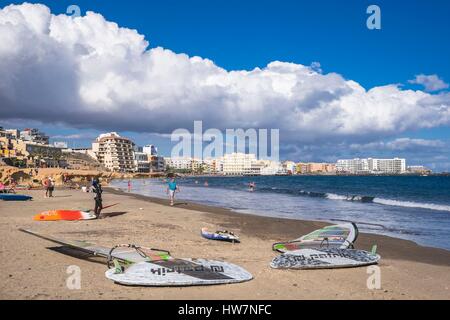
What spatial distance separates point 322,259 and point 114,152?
552 feet

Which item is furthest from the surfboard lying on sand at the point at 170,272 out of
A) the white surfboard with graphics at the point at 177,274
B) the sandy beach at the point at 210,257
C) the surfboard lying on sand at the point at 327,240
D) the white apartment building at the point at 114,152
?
the white apartment building at the point at 114,152

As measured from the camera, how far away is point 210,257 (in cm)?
1030

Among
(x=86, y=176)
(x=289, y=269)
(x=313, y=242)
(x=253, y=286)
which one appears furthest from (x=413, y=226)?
(x=86, y=176)

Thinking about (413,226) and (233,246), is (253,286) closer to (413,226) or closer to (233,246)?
(233,246)

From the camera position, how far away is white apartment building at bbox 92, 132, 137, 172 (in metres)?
170

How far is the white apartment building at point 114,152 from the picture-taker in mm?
169625

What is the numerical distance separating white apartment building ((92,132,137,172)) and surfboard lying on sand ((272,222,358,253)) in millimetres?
164118

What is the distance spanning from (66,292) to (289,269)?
15.2ft

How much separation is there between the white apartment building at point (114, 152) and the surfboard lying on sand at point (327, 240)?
164118 mm

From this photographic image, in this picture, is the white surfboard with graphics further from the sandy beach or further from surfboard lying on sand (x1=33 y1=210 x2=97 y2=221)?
surfboard lying on sand (x1=33 y1=210 x2=97 y2=221)

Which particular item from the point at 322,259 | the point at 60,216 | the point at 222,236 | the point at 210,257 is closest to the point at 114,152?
the point at 60,216
